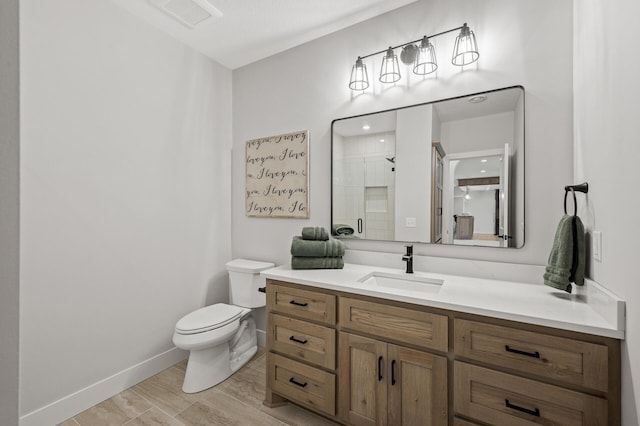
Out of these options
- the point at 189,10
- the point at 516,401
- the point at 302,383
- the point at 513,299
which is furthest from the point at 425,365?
the point at 189,10

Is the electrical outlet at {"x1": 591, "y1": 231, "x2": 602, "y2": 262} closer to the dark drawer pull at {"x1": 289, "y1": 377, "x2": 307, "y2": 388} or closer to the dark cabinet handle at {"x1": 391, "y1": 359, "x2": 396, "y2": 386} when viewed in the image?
the dark cabinet handle at {"x1": 391, "y1": 359, "x2": 396, "y2": 386}

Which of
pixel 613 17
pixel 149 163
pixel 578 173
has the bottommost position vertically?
pixel 578 173

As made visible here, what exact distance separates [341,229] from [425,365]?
1.08 metres

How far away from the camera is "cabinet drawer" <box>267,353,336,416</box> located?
1.58 meters

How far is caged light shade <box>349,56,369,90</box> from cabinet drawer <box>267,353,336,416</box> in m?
1.88

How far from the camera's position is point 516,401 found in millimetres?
1135

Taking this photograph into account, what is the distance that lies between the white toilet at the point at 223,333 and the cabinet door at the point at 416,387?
1.21m

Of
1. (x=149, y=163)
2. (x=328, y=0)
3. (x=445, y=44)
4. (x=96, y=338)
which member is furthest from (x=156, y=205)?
(x=445, y=44)

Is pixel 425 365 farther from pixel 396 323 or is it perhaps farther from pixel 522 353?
pixel 522 353

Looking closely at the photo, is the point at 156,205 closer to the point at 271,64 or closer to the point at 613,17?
the point at 271,64

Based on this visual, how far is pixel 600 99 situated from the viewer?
45.1 inches

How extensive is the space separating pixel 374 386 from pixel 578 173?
1.45m

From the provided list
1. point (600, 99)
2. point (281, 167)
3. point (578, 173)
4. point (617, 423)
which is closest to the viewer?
point (617, 423)

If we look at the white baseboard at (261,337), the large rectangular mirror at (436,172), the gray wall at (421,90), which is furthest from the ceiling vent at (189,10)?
the white baseboard at (261,337)
